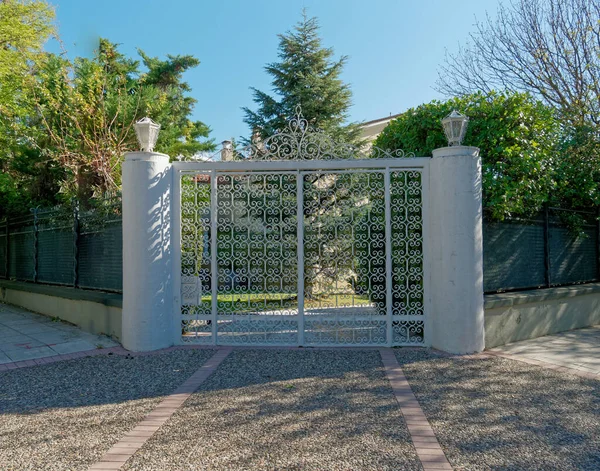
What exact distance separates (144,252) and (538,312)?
6.19 metres

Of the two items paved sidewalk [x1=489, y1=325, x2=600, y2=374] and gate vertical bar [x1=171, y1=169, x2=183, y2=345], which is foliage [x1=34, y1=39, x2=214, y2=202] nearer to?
gate vertical bar [x1=171, y1=169, x2=183, y2=345]

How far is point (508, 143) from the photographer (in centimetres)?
663

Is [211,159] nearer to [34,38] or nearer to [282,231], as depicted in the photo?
[282,231]

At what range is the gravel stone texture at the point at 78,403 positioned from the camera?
3271mm

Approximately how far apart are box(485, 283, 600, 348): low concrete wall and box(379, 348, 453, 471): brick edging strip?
1919 millimetres

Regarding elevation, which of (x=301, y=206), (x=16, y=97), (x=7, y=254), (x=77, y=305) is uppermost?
(x=16, y=97)

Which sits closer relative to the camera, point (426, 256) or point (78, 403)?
point (78, 403)

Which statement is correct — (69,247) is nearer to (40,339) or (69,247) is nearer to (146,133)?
(40,339)

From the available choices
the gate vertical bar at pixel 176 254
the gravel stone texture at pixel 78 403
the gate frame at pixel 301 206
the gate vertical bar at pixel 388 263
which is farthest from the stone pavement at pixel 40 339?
the gate vertical bar at pixel 388 263

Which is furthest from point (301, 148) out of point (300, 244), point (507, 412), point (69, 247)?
point (69, 247)

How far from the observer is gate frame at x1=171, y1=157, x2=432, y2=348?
6.22 meters

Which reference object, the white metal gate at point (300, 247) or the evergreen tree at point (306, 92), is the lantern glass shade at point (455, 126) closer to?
the white metal gate at point (300, 247)

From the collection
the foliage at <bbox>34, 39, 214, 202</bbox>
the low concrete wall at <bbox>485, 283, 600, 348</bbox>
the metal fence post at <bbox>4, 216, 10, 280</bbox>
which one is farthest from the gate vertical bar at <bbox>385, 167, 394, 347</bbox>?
the metal fence post at <bbox>4, 216, 10, 280</bbox>

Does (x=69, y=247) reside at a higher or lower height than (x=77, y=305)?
higher
